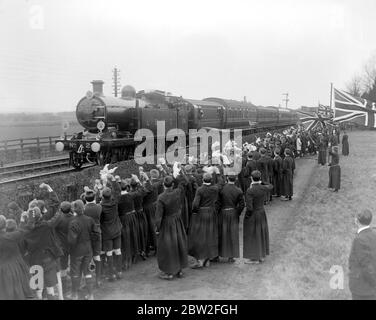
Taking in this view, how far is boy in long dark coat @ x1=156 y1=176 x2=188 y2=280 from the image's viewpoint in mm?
7828

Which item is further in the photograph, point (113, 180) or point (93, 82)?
point (93, 82)

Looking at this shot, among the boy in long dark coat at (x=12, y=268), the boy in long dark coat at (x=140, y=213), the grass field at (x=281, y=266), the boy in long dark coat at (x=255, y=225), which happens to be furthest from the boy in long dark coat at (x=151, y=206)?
the boy in long dark coat at (x=12, y=268)

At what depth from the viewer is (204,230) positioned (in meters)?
8.58

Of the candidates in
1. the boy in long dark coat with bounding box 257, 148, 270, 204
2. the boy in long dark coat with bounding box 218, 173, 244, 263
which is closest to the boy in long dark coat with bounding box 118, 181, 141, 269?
the boy in long dark coat with bounding box 218, 173, 244, 263

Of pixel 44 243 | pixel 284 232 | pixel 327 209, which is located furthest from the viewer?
pixel 327 209

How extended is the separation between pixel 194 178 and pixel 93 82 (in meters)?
11.4

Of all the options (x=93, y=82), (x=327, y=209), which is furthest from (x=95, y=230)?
(x=93, y=82)

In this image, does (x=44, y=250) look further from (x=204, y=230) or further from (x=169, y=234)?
(x=204, y=230)

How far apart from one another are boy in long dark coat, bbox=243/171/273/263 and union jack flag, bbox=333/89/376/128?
2.09 metres

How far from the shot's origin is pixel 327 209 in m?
13.8

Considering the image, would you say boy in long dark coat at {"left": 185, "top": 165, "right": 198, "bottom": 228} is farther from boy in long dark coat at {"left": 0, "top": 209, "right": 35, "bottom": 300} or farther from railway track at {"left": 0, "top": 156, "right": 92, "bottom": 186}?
railway track at {"left": 0, "top": 156, "right": 92, "bottom": 186}

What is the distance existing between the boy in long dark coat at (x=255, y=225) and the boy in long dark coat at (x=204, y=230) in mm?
663

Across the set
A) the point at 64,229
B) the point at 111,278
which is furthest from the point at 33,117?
the point at 64,229
